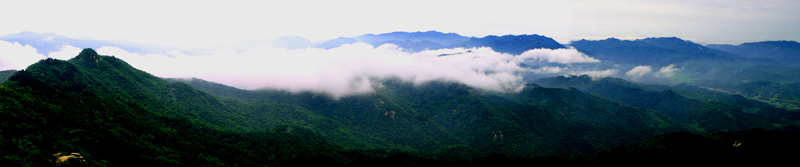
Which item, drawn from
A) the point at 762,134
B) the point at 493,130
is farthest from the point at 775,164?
the point at 493,130

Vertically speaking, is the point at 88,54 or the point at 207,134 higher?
the point at 88,54

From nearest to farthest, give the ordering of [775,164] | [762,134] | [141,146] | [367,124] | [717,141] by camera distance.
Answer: [141,146], [775,164], [762,134], [717,141], [367,124]

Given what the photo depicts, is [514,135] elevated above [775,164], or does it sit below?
below

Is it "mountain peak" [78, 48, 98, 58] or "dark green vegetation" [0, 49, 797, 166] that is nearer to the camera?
"dark green vegetation" [0, 49, 797, 166]

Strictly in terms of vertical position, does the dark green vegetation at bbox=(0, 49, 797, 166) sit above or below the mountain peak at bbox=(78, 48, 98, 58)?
below

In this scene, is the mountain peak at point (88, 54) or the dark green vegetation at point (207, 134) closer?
the dark green vegetation at point (207, 134)

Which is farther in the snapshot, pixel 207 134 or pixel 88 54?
pixel 88 54

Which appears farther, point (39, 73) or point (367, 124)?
point (367, 124)

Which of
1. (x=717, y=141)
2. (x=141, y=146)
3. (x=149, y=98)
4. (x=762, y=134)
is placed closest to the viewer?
(x=141, y=146)

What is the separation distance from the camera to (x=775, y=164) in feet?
241

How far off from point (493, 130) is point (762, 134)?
108m

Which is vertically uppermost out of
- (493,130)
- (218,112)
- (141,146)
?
(141,146)

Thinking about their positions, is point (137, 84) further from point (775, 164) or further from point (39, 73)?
point (775, 164)

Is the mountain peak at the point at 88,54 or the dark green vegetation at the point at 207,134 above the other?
the mountain peak at the point at 88,54
